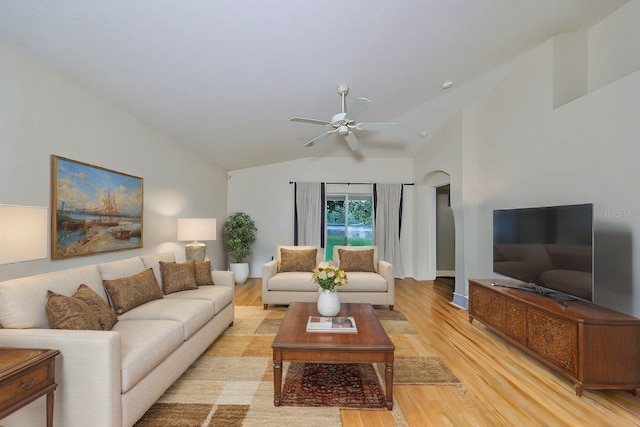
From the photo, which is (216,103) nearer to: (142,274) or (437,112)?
(142,274)

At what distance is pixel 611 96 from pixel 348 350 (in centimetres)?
306

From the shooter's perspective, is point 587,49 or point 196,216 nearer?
point 587,49

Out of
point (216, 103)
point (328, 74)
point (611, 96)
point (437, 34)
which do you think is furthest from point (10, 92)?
point (611, 96)

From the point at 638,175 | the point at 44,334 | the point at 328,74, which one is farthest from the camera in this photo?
the point at 328,74

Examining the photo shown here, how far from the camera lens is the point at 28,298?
1.80m

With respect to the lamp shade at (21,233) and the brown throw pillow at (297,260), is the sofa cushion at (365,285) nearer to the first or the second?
A: the brown throw pillow at (297,260)

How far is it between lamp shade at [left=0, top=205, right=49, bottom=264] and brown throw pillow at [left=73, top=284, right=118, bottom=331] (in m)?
0.72

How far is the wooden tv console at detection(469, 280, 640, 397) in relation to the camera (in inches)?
84.1

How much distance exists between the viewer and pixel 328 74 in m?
3.00

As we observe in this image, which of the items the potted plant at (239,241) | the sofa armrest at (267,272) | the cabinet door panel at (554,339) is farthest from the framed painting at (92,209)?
the cabinet door panel at (554,339)

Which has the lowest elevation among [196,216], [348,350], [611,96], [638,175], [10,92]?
[348,350]

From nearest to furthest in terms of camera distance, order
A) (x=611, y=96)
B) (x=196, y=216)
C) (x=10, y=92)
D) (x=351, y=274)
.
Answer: (x=10, y=92) → (x=611, y=96) → (x=351, y=274) → (x=196, y=216)

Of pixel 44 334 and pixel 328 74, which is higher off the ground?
pixel 328 74

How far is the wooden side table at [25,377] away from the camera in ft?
4.05
